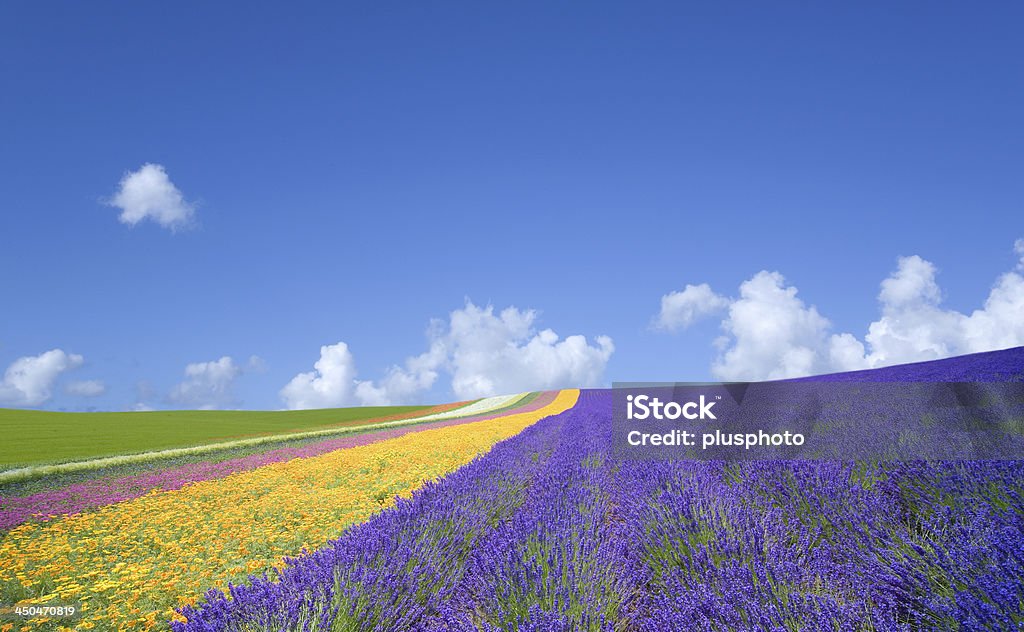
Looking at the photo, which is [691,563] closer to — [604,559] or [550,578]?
[604,559]

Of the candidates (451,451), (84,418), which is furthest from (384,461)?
(84,418)

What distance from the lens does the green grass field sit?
610 inches

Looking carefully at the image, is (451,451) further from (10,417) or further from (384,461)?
(10,417)

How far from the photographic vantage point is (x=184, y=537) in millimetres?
5527

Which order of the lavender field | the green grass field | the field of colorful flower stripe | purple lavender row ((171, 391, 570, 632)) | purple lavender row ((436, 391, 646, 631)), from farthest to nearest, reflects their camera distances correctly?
the green grass field, the field of colorful flower stripe, purple lavender row ((436, 391, 646, 631)), purple lavender row ((171, 391, 570, 632)), the lavender field

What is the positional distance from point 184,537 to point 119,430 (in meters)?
21.2

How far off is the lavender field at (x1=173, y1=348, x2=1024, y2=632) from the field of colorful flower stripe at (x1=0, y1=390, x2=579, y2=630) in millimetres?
1272

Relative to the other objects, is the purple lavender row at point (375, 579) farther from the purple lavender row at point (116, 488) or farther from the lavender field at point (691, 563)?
the purple lavender row at point (116, 488)

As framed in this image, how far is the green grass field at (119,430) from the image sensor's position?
1549cm

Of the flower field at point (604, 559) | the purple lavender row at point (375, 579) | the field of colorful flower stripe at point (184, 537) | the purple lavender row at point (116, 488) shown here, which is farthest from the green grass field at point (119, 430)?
the purple lavender row at point (375, 579)

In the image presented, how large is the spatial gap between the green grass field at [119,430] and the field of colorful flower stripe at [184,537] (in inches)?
304

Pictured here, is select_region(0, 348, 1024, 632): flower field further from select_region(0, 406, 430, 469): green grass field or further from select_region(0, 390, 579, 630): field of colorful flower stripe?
select_region(0, 406, 430, 469): green grass field

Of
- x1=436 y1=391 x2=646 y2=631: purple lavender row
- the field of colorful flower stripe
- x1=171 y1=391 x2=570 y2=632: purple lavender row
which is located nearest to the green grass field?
the field of colorful flower stripe

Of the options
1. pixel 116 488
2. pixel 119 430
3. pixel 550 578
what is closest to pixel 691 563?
pixel 550 578
